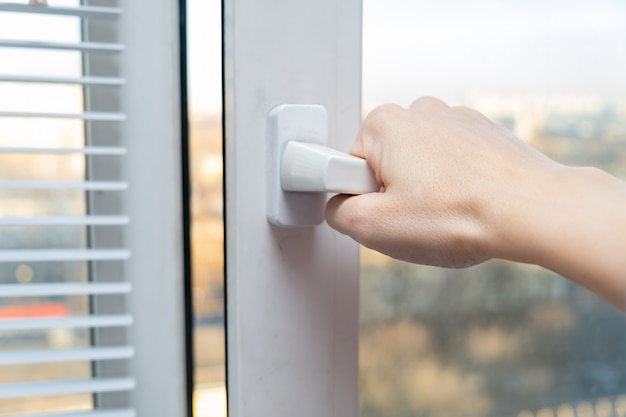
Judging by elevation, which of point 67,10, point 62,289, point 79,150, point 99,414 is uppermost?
point 67,10

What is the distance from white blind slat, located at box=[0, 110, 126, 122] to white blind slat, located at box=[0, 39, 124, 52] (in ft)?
0.16

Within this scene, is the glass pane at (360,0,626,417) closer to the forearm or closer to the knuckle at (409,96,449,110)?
the knuckle at (409,96,449,110)

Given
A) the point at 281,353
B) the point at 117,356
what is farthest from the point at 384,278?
the point at 117,356

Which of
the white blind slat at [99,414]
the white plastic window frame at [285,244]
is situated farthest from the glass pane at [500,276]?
the white blind slat at [99,414]

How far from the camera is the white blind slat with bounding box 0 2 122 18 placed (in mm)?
517

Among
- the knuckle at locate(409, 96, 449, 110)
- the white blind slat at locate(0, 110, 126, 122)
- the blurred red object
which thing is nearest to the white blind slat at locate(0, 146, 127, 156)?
the white blind slat at locate(0, 110, 126, 122)

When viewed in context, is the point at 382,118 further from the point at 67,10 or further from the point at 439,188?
the point at 67,10

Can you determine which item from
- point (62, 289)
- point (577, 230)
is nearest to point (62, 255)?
point (62, 289)

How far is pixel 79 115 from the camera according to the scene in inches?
20.8

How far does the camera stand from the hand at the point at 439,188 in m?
0.45

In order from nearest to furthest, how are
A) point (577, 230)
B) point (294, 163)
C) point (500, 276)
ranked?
point (577, 230), point (294, 163), point (500, 276)

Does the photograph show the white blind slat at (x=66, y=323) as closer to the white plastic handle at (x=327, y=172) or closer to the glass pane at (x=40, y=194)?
the glass pane at (x=40, y=194)

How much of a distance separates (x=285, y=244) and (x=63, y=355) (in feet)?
0.65

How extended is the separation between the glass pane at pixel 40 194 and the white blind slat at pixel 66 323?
0.08 feet
